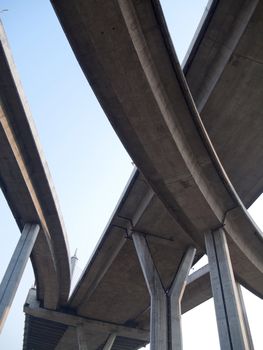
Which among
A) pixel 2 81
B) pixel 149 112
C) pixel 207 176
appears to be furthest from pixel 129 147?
pixel 2 81

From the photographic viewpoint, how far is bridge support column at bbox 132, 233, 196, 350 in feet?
51.4

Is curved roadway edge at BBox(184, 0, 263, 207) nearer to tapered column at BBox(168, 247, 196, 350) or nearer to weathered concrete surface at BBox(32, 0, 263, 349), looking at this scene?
weathered concrete surface at BBox(32, 0, 263, 349)

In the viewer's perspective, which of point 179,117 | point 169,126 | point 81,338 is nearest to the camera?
point 169,126

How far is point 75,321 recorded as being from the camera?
1216 inches

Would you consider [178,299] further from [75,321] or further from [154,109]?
[75,321]

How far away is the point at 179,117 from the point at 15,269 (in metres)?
13.1

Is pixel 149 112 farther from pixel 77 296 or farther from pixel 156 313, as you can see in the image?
pixel 77 296

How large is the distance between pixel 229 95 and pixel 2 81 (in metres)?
9.88

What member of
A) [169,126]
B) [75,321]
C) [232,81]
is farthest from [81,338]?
[232,81]

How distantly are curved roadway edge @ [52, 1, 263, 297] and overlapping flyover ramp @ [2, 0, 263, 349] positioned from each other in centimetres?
3

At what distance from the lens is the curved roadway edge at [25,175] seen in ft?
44.4

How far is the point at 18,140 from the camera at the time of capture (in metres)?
15.1

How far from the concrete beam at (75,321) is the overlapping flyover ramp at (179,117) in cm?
1306

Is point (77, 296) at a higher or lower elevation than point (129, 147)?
higher
